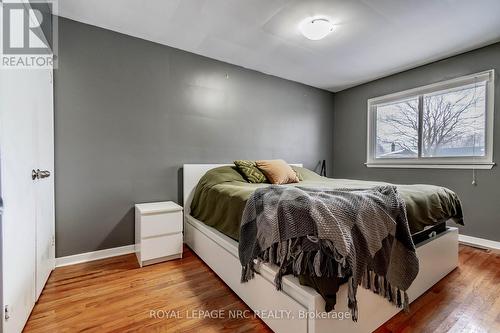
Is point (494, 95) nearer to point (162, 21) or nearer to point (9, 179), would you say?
point (162, 21)

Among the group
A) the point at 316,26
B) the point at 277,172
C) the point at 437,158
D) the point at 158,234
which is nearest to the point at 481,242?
the point at 437,158

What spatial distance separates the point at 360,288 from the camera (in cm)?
117

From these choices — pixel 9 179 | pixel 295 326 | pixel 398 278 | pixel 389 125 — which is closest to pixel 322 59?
pixel 389 125

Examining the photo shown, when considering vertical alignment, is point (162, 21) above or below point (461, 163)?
above

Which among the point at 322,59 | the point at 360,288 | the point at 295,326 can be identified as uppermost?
the point at 322,59

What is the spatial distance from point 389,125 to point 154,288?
3.79 meters

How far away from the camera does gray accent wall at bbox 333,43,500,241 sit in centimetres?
254

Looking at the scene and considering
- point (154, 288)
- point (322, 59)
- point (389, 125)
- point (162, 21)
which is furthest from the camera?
point (389, 125)

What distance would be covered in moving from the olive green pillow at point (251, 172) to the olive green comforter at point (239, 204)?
0.12 metres

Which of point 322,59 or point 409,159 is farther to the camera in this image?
point 409,159

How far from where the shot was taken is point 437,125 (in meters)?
3.04

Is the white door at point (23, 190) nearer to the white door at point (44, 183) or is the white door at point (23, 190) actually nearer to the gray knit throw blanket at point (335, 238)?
the white door at point (44, 183)

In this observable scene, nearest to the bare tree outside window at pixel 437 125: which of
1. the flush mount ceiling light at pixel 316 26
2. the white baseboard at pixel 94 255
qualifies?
the flush mount ceiling light at pixel 316 26

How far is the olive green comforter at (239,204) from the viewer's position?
62.5 inches
